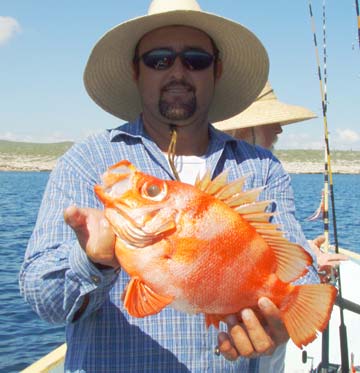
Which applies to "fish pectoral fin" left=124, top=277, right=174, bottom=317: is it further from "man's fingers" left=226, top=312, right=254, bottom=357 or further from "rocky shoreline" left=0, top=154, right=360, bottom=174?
"rocky shoreline" left=0, top=154, right=360, bottom=174

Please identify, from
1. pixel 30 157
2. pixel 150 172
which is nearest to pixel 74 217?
pixel 150 172

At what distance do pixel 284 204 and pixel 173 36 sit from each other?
106cm

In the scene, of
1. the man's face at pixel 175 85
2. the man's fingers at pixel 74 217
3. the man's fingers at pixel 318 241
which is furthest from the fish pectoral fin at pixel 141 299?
the man's fingers at pixel 318 241

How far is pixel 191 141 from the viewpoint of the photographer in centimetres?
281

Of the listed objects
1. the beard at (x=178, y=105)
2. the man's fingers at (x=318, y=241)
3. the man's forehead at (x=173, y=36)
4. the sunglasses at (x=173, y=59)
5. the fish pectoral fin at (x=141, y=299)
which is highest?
the man's forehead at (x=173, y=36)

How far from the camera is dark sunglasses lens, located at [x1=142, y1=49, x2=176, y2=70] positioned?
2730 millimetres

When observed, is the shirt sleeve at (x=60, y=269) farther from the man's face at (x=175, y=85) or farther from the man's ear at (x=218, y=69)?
the man's ear at (x=218, y=69)

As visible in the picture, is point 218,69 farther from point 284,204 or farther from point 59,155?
point 59,155

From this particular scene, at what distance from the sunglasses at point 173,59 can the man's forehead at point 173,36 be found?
90 millimetres

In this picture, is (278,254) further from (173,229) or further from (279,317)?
(173,229)

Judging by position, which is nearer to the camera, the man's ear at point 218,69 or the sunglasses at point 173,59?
the sunglasses at point 173,59

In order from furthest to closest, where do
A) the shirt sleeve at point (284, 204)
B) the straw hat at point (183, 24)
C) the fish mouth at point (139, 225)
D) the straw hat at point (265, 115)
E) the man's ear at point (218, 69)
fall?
the straw hat at point (265, 115) → the man's ear at point (218, 69) → the straw hat at point (183, 24) → the shirt sleeve at point (284, 204) → the fish mouth at point (139, 225)

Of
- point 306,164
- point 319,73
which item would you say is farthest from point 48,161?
point 319,73

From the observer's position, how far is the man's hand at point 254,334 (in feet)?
6.03
